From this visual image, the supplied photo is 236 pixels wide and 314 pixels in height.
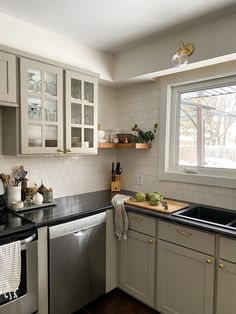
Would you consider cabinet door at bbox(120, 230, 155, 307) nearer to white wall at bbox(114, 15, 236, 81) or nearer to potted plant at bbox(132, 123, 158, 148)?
potted plant at bbox(132, 123, 158, 148)

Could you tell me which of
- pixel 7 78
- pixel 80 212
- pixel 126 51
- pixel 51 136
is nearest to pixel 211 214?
pixel 80 212

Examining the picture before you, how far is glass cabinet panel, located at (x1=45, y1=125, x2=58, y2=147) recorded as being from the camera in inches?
81.0

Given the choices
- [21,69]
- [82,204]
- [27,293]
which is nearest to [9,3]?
[21,69]

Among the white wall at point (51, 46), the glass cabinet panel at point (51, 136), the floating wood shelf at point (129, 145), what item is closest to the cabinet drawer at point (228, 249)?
the floating wood shelf at point (129, 145)

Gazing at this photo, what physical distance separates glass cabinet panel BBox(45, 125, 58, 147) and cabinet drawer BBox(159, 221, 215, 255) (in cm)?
111

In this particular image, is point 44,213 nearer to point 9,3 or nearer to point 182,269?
point 182,269

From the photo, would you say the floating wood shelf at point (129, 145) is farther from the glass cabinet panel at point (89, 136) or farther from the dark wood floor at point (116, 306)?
the dark wood floor at point (116, 306)

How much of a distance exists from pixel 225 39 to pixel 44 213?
1908 mm

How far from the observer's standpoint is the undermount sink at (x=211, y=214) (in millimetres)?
2031

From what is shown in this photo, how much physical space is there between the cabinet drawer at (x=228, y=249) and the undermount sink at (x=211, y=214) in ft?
1.24

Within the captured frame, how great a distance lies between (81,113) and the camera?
2.28m

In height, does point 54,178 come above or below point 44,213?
above

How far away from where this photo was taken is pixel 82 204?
7.28 feet

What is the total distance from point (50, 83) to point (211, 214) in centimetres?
179
